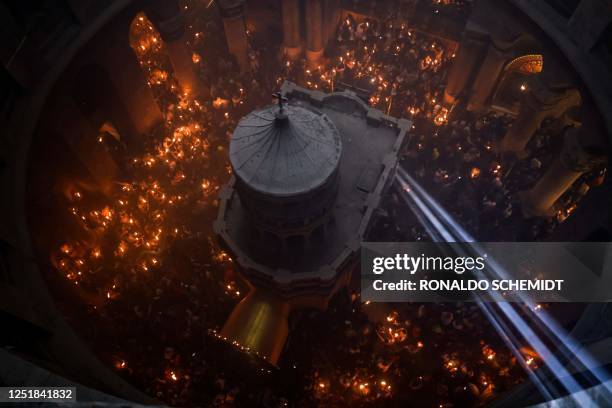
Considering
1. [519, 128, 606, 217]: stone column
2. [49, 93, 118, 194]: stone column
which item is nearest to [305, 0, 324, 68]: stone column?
[49, 93, 118, 194]: stone column

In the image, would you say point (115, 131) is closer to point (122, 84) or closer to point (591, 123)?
point (122, 84)

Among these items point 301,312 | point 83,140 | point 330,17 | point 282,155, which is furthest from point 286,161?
point 330,17

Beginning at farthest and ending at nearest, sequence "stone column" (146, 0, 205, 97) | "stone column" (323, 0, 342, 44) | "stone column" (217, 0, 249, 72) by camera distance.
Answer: "stone column" (323, 0, 342, 44) → "stone column" (217, 0, 249, 72) → "stone column" (146, 0, 205, 97)

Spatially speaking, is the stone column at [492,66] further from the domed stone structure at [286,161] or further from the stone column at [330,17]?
the domed stone structure at [286,161]

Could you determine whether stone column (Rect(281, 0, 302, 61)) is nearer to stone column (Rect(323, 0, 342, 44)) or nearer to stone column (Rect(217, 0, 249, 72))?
stone column (Rect(323, 0, 342, 44))

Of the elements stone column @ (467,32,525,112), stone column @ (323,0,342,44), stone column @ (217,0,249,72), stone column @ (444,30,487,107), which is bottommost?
stone column @ (467,32,525,112)
